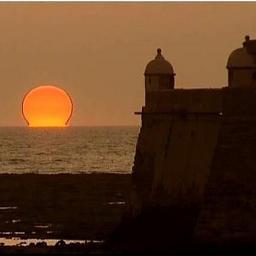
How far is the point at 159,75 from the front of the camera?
30.1m

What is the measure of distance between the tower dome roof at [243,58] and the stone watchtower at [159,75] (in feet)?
11.7

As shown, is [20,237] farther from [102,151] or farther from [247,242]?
[102,151]

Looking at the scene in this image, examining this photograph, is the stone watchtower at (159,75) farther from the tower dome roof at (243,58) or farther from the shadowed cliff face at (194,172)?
the tower dome roof at (243,58)

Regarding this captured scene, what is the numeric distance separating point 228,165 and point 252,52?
409 centimetres

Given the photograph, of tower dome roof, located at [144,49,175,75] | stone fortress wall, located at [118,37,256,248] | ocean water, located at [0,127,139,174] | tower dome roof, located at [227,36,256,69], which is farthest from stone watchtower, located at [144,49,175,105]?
ocean water, located at [0,127,139,174]

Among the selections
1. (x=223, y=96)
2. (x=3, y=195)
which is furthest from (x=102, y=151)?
(x=223, y=96)

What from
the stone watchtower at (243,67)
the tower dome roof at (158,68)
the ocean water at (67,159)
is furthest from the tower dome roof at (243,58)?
the ocean water at (67,159)

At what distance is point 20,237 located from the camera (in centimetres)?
2980

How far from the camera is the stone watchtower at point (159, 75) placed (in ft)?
98.8

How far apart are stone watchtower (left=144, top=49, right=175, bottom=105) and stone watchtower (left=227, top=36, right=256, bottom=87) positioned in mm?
3655

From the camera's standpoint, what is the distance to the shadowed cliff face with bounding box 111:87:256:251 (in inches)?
932

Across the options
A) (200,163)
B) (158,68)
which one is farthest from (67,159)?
(200,163)

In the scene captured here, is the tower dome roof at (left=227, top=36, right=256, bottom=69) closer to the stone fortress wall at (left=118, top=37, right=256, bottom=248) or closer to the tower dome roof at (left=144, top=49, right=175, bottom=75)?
the stone fortress wall at (left=118, top=37, right=256, bottom=248)

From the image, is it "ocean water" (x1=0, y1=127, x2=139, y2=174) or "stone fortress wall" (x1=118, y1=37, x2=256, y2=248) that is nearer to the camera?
"stone fortress wall" (x1=118, y1=37, x2=256, y2=248)
